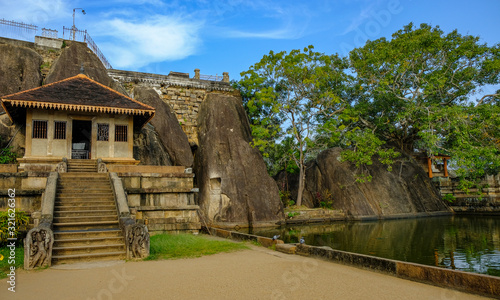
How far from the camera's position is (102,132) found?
16984 mm

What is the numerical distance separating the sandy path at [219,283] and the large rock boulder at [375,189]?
17.2 metres

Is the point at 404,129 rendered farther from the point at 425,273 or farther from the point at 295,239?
the point at 425,273

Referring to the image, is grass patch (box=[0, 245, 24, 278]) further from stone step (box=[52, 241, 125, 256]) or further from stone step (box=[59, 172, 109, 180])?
stone step (box=[59, 172, 109, 180])

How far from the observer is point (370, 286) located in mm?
6070

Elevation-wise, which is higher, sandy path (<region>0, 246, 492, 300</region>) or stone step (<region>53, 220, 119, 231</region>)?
stone step (<region>53, 220, 119, 231</region>)

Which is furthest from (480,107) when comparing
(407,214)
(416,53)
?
(407,214)

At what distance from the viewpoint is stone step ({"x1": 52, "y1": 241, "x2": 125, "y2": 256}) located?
8.60 meters

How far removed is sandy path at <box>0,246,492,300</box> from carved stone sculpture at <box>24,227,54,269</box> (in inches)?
13.9

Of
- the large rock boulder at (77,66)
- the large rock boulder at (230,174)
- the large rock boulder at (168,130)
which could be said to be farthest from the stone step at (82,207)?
the large rock boulder at (77,66)

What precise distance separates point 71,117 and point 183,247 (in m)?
10.1

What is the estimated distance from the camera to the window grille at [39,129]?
52.4 feet

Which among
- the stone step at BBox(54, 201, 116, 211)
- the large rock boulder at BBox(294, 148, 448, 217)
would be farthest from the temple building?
the large rock boulder at BBox(294, 148, 448, 217)

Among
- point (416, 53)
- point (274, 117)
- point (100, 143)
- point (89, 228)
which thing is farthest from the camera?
point (274, 117)

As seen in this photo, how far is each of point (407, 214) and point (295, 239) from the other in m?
12.2
